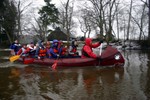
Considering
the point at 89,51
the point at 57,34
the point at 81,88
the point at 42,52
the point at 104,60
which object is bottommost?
the point at 81,88

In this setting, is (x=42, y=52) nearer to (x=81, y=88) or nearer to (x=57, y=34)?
(x=81, y=88)

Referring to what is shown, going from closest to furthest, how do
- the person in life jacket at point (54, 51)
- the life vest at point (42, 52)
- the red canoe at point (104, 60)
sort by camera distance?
the red canoe at point (104, 60) → the person in life jacket at point (54, 51) → the life vest at point (42, 52)

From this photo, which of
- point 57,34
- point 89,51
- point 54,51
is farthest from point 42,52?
point 57,34

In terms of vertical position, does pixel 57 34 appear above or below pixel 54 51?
above

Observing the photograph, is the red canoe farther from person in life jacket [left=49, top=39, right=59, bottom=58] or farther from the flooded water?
the flooded water

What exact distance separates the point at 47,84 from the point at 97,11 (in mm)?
34259

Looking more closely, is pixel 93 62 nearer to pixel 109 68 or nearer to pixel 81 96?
pixel 109 68

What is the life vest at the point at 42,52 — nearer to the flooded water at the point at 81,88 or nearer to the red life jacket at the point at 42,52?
the red life jacket at the point at 42,52

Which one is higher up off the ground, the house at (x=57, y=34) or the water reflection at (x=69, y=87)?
the house at (x=57, y=34)

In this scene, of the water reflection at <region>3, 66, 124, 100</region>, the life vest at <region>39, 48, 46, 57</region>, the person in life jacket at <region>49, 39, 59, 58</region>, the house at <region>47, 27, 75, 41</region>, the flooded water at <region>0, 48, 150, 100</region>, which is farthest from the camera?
the house at <region>47, 27, 75, 41</region>

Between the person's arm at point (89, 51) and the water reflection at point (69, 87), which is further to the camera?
the person's arm at point (89, 51)

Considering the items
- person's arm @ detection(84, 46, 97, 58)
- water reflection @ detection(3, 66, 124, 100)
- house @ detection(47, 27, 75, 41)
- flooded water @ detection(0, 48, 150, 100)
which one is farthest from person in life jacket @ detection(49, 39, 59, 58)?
house @ detection(47, 27, 75, 41)

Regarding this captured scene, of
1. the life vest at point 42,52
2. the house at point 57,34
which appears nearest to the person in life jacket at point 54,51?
the life vest at point 42,52

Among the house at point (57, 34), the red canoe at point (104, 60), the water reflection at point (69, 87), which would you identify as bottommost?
the water reflection at point (69, 87)
